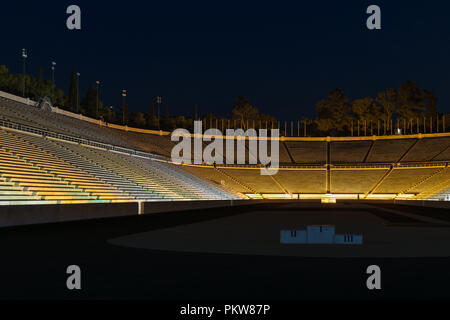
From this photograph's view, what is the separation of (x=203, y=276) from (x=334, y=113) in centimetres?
10068

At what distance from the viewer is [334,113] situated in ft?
348

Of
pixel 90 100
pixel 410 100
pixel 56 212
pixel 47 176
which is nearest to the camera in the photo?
pixel 56 212

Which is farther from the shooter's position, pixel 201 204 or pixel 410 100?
pixel 410 100

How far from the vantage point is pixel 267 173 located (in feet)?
233

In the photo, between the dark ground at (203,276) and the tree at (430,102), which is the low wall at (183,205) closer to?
the dark ground at (203,276)

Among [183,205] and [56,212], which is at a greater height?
[56,212]

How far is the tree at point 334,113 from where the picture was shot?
104 meters

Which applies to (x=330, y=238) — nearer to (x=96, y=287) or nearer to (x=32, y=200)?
(x=96, y=287)

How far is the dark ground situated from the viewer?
7.17 meters

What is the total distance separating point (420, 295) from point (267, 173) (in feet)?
210

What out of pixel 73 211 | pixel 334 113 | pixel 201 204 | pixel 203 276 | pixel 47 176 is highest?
pixel 334 113

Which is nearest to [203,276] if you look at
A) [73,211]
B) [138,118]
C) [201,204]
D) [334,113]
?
[73,211]

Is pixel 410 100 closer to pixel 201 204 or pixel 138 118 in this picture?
pixel 138 118

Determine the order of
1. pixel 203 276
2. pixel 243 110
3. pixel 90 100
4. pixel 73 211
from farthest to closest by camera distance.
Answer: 1. pixel 90 100
2. pixel 243 110
3. pixel 73 211
4. pixel 203 276
